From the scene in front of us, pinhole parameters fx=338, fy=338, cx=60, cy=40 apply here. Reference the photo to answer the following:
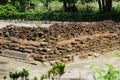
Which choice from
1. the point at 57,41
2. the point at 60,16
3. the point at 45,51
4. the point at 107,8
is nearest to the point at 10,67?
the point at 45,51

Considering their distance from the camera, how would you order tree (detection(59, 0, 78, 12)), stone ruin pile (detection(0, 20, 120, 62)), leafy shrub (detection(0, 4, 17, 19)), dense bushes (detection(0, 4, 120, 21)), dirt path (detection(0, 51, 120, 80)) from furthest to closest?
tree (detection(59, 0, 78, 12)), leafy shrub (detection(0, 4, 17, 19)), dense bushes (detection(0, 4, 120, 21)), stone ruin pile (detection(0, 20, 120, 62)), dirt path (detection(0, 51, 120, 80))

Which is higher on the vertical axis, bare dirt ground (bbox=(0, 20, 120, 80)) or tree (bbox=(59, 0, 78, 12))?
bare dirt ground (bbox=(0, 20, 120, 80))

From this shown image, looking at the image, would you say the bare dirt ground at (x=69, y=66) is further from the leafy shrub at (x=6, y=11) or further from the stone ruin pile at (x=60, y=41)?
the leafy shrub at (x=6, y=11)

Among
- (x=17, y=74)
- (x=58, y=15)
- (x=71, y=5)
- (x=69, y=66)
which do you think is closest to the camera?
(x=17, y=74)

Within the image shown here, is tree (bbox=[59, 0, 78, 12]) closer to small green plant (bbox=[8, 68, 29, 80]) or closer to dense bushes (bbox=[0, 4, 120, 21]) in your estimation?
dense bushes (bbox=[0, 4, 120, 21])

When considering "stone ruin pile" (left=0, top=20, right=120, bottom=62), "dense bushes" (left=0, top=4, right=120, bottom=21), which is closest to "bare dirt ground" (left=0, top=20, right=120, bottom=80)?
"stone ruin pile" (left=0, top=20, right=120, bottom=62)

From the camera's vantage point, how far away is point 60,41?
12.6 m

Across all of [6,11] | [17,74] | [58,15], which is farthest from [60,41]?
[6,11]

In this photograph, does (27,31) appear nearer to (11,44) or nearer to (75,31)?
(11,44)

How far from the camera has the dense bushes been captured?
31202 mm

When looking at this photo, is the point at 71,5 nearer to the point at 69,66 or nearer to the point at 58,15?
the point at 58,15

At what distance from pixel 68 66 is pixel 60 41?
1636 millimetres

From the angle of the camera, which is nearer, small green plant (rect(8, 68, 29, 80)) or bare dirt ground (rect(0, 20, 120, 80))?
small green plant (rect(8, 68, 29, 80))

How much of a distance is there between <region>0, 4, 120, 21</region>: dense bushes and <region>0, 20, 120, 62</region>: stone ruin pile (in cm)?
1610
